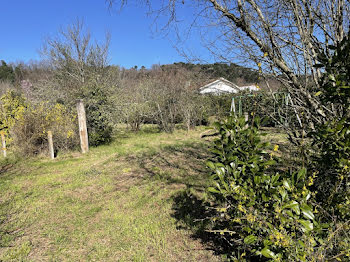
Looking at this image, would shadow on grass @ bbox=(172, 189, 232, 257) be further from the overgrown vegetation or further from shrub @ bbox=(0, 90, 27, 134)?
shrub @ bbox=(0, 90, 27, 134)

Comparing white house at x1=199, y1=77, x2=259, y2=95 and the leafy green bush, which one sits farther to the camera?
the leafy green bush

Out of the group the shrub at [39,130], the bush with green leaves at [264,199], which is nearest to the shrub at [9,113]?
the shrub at [39,130]

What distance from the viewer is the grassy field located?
2.49 metres

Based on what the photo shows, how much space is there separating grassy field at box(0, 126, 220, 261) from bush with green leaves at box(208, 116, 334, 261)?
0.87m

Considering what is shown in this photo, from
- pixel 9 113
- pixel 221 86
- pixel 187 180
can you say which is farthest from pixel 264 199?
pixel 9 113

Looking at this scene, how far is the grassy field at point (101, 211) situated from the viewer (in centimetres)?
249

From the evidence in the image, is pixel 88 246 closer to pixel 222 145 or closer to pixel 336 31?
pixel 222 145

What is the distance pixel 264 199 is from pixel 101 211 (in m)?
2.63

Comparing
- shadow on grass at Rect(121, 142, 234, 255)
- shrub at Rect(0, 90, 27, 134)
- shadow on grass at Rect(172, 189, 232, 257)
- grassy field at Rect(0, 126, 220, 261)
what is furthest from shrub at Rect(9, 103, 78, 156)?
shadow on grass at Rect(172, 189, 232, 257)

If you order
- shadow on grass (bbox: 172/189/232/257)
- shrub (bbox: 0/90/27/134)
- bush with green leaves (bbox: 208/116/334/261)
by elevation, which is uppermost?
shrub (bbox: 0/90/27/134)

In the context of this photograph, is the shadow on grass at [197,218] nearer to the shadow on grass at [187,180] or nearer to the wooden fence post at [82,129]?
the shadow on grass at [187,180]

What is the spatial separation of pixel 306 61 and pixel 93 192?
3917 millimetres

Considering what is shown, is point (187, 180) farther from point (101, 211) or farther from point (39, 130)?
point (39, 130)

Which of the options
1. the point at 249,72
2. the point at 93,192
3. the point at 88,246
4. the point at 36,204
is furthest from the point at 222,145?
the point at 36,204
